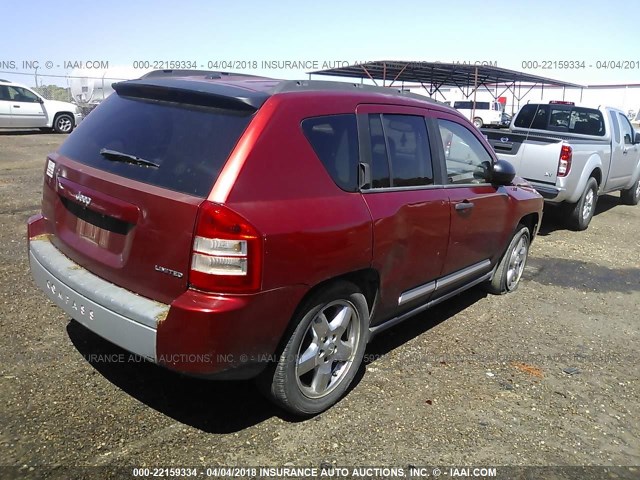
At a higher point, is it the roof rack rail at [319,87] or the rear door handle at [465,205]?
the roof rack rail at [319,87]

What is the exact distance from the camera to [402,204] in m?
3.41

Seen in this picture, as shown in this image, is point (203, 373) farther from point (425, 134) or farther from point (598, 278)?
point (598, 278)

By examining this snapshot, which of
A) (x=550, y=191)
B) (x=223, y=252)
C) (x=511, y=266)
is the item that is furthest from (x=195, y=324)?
(x=550, y=191)

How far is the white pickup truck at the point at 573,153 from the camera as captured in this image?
7668mm

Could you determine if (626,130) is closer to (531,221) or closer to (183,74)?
(531,221)

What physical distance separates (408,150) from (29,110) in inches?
706

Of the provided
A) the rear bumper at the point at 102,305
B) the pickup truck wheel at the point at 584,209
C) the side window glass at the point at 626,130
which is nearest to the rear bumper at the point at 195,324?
the rear bumper at the point at 102,305

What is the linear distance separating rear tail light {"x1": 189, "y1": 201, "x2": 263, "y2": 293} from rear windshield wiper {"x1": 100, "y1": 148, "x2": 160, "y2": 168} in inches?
20.0

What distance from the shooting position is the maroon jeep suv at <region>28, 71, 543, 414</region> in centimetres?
253

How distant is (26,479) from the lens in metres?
2.48

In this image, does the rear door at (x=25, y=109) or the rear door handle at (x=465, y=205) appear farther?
the rear door at (x=25, y=109)

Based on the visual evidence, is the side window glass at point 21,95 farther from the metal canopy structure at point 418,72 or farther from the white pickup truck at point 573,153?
the white pickup truck at point 573,153

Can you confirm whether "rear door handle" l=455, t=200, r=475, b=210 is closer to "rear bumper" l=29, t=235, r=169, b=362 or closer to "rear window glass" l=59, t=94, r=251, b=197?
"rear window glass" l=59, t=94, r=251, b=197

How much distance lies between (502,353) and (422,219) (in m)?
1.34
